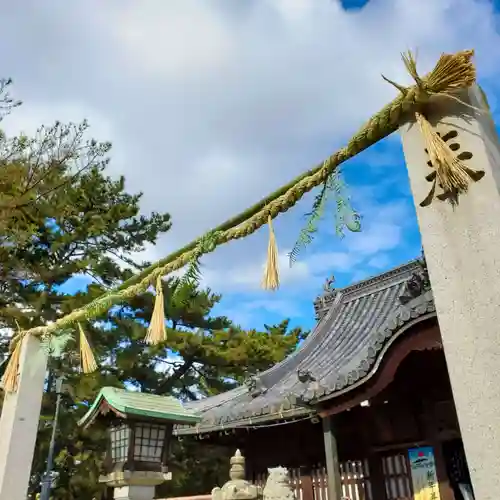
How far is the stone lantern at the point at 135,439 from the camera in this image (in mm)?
4383

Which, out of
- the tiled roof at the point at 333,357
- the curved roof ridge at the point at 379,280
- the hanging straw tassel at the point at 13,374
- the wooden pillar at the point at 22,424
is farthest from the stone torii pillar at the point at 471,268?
the curved roof ridge at the point at 379,280

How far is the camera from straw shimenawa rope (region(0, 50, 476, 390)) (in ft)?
7.54

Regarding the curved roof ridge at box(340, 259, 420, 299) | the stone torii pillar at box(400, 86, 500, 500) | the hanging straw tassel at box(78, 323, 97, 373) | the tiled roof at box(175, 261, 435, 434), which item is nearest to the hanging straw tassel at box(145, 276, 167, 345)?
the hanging straw tassel at box(78, 323, 97, 373)

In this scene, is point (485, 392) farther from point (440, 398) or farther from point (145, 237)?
point (145, 237)

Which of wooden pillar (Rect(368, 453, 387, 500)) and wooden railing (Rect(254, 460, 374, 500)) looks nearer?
wooden pillar (Rect(368, 453, 387, 500))

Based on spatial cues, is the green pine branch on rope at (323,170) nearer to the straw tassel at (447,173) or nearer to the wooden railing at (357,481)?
the straw tassel at (447,173)

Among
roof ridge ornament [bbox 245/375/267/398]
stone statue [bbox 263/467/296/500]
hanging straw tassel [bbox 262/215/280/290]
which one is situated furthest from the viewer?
roof ridge ornament [bbox 245/375/267/398]

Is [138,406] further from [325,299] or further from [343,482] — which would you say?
[325,299]

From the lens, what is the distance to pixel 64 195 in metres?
11.6

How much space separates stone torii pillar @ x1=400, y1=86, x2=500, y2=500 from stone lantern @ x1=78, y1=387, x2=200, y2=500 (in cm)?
326

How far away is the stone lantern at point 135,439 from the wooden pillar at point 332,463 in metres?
1.98

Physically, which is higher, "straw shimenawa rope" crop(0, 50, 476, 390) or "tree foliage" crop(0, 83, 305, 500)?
"tree foliage" crop(0, 83, 305, 500)

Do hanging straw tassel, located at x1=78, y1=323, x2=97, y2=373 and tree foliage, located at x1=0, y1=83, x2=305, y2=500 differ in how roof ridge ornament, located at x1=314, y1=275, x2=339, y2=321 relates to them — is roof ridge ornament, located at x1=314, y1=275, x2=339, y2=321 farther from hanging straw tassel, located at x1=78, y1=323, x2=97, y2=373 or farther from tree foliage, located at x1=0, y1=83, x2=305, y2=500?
hanging straw tassel, located at x1=78, y1=323, x2=97, y2=373

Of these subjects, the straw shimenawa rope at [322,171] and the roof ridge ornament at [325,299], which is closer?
the straw shimenawa rope at [322,171]
